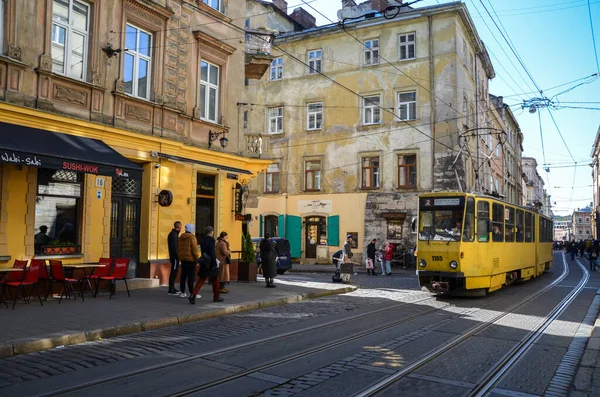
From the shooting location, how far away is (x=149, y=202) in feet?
46.7

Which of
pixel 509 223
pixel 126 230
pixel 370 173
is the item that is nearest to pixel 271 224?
pixel 370 173

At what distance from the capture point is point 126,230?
14.0m

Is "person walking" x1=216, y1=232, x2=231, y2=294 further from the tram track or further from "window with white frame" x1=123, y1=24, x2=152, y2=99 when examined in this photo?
the tram track

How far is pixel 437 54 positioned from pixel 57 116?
2269cm

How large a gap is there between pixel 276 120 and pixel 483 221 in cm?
2151

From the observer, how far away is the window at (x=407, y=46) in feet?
98.0

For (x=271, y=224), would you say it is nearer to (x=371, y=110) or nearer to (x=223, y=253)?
(x=371, y=110)

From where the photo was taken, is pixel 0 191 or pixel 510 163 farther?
pixel 510 163

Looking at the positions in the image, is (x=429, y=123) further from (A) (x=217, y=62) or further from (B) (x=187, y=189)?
(B) (x=187, y=189)

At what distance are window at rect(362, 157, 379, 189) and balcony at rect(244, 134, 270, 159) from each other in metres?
13.0

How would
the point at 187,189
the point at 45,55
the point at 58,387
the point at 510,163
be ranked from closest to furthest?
the point at 58,387 < the point at 45,55 < the point at 187,189 < the point at 510,163

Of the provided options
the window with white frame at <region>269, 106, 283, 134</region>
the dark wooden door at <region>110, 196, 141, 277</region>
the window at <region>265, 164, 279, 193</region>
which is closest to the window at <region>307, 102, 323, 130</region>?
the window with white frame at <region>269, 106, 283, 134</region>

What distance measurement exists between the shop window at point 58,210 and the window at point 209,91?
5.43 meters

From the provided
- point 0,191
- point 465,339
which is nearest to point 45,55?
point 0,191
